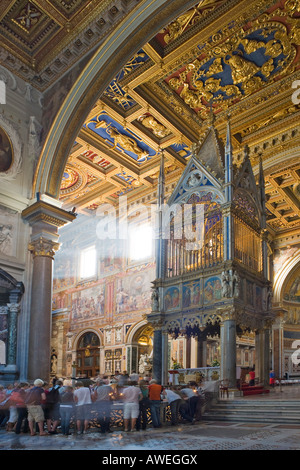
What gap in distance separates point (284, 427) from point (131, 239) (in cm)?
1478

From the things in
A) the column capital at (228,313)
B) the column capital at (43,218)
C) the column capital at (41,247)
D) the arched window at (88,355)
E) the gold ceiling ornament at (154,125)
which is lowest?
the arched window at (88,355)

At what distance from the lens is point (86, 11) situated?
11922 millimetres

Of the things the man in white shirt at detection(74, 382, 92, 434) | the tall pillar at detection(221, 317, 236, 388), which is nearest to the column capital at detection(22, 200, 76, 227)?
the man in white shirt at detection(74, 382, 92, 434)

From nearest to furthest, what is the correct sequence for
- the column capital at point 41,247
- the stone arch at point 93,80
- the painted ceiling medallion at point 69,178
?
the stone arch at point 93,80 → the column capital at point 41,247 → the painted ceiling medallion at point 69,178

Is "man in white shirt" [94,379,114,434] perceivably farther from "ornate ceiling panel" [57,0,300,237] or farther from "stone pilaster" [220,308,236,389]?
"ornate ceiling panel" [57,0,300,237]

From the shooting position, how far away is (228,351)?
39.8ft

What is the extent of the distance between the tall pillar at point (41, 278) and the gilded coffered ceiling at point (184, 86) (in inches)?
164

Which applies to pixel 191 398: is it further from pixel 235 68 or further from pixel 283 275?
pixel 283 275

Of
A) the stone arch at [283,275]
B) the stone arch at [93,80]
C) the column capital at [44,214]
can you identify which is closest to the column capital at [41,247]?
the column capital at [44,214]

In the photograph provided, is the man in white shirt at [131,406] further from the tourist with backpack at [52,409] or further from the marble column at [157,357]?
the marble column at [157,357]

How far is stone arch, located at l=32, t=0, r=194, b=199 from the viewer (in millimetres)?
11180

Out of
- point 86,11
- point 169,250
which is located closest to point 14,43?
point 86,11

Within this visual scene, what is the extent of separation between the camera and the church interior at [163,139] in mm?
11734
